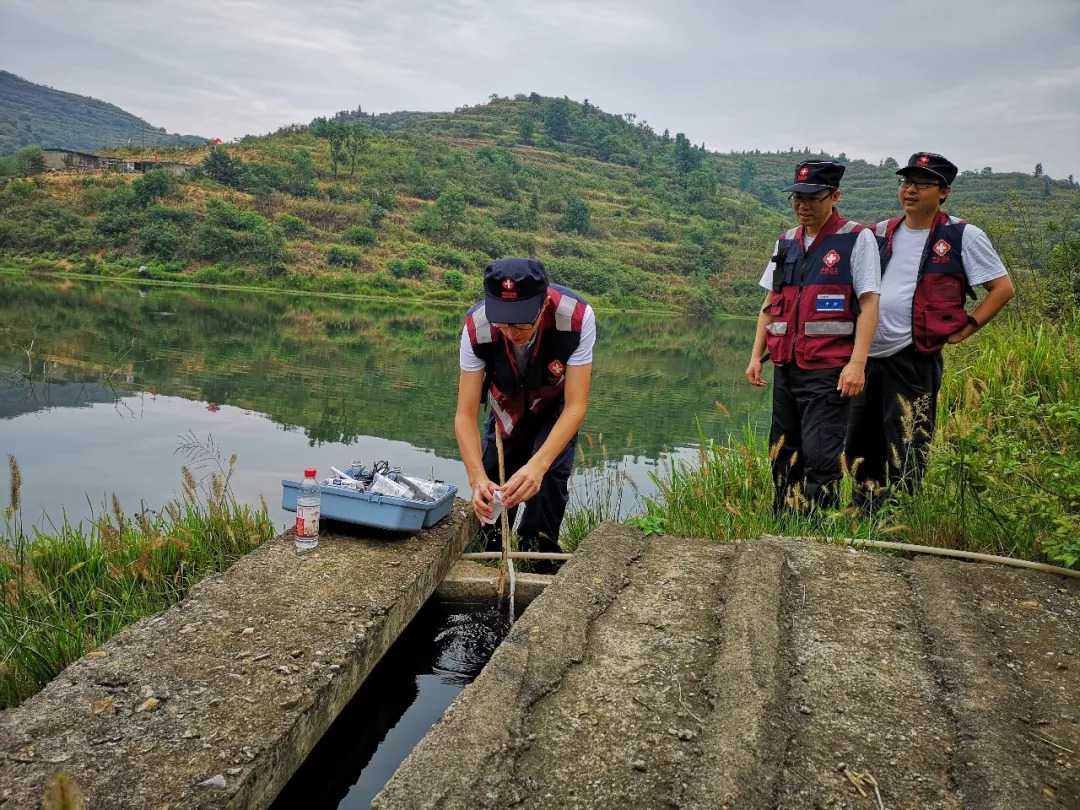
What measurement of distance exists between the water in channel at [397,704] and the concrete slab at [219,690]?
27 cm

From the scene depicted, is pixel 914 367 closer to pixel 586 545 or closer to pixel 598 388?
pixel 586 545

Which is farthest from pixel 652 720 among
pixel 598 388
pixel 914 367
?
pixel 598 388

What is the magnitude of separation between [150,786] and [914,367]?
399cm

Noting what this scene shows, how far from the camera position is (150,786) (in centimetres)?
190

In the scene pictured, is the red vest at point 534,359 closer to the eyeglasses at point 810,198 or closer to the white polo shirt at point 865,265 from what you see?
the eyeglasses at point 810,198

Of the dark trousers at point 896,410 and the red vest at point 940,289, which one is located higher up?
the red vest at point 940,289

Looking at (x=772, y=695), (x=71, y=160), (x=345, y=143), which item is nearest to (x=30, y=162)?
(x=71, y=160)

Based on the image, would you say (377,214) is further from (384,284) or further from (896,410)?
(896,410)

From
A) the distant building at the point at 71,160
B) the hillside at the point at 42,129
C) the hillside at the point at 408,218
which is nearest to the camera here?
the hillside at the point at 408,218

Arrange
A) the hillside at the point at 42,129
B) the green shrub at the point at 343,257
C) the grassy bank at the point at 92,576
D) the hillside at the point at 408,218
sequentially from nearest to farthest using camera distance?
the grassy bank at the point at 92,576 < the hillside at the point at 408,218 < the green shrub at the point at 343,257 < the hillside at the point at 42,129

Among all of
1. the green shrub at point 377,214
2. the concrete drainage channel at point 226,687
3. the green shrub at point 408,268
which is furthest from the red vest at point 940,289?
the green shrub at point 377,214

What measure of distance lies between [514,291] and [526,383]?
0.74 m

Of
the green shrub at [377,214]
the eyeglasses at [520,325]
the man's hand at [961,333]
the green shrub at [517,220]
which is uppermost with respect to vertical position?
the green shrub at [517,220]

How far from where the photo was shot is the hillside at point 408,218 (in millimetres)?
40094
